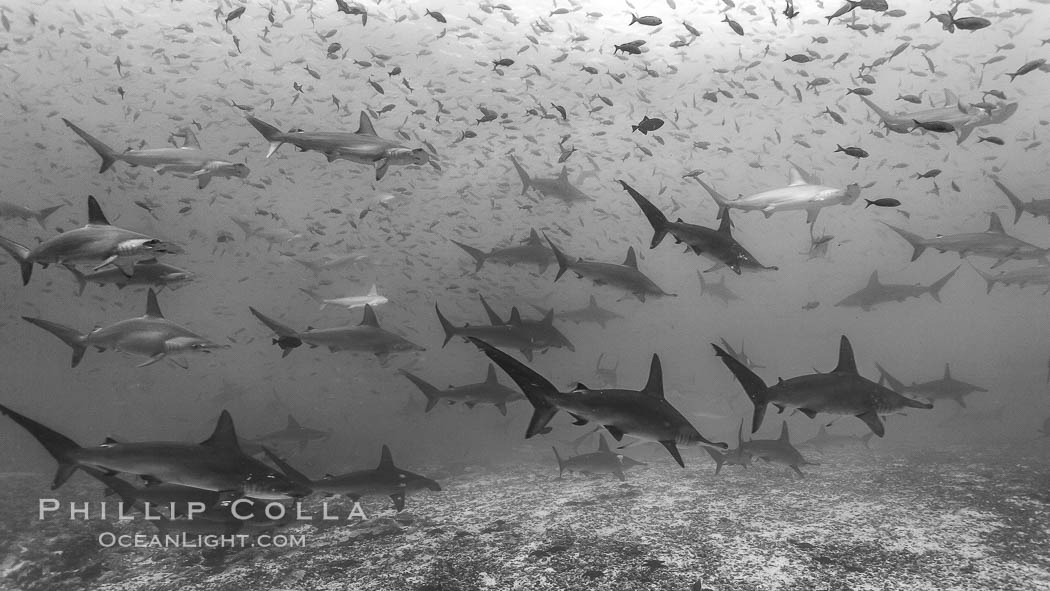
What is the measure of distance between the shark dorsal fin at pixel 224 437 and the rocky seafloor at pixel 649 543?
2.93 meters

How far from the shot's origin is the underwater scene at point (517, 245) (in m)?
5.93

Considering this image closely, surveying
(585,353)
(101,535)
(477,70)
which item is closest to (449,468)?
(101,535)

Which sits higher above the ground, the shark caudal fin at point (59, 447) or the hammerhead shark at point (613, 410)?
the hammerhead shark at point (613, 410)

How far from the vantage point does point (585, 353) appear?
311ft

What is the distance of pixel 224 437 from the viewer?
492cm

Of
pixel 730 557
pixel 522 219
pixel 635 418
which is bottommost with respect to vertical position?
pixel 730 557

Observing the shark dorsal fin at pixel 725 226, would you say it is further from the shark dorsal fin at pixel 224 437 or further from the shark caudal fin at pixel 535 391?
the shark dorsal fin at pixel 224 437

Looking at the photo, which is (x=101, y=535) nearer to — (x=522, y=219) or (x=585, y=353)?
(x=522, y=219)

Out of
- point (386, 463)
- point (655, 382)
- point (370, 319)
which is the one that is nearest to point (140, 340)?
point (370, 319)

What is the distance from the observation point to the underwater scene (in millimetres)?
5926

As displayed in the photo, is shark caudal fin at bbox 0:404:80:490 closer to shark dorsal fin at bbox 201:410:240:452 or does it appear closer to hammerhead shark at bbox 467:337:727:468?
shark dorsal fin at bbox 201:410:240:452

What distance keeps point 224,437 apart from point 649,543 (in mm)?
6057

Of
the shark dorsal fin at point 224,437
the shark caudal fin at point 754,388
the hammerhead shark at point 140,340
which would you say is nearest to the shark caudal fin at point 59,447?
the shark dorsal fin at point 224,437

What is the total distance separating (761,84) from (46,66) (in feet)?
104
